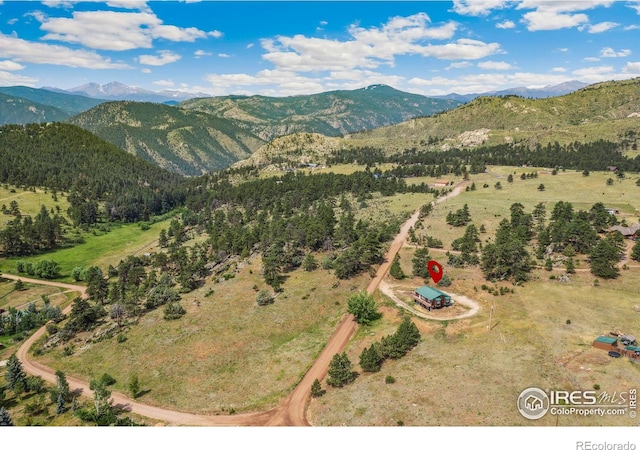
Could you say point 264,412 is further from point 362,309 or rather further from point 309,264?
point 309,264

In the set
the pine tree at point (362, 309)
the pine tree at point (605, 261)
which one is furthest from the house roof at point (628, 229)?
the pine tree at point (362, 309)

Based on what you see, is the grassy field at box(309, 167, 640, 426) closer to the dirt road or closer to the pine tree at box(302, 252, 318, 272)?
the dirt road

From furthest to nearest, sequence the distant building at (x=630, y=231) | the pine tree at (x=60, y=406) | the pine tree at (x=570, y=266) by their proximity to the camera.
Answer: the distant building at (x=630, y=231) < the pine tree at (x=570, y=266) < the pine tree at (x=60, y=406)

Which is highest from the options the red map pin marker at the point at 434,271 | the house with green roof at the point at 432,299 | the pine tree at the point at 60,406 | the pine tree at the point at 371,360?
the red map pin marker at the point at 434,271

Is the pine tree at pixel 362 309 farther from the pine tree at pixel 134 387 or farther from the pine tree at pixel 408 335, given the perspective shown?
the pine tree at pixel 134 387

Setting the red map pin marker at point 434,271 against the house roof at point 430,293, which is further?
the red map pin marker at point 434,271

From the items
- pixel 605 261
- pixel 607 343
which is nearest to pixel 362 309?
pixel 607 343

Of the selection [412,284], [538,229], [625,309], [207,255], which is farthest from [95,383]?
[538,229]
